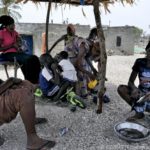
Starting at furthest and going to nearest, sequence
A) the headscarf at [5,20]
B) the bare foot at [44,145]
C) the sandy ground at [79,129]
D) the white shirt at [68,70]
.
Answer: the headscarf at [5,20], the white shirt at [68,70], the sandy ground at [79,129], the bare foot at [44,145]

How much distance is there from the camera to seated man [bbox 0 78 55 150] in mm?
3857

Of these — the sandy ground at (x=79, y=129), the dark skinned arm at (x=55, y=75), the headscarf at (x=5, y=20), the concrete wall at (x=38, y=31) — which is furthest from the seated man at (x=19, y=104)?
the concrete wall at (x=38, y=31)

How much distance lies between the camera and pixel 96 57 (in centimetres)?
688

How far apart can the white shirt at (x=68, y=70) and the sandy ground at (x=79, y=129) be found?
1.77ft

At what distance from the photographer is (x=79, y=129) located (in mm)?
4820

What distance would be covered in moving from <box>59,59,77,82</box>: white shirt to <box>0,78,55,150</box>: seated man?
2.07m

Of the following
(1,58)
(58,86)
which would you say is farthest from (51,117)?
(1,58)

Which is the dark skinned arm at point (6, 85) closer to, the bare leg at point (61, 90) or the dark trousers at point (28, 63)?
the bare leg at point (61, 90)

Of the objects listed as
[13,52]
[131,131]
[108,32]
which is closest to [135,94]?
[131,131]

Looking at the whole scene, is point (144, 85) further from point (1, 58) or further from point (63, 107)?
point (1, 58)

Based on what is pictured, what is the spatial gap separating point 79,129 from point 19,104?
4.09 feet

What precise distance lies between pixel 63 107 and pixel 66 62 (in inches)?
30.7

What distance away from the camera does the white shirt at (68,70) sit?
606 cm

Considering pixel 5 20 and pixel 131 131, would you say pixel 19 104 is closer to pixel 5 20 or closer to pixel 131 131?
pixel 131 131
